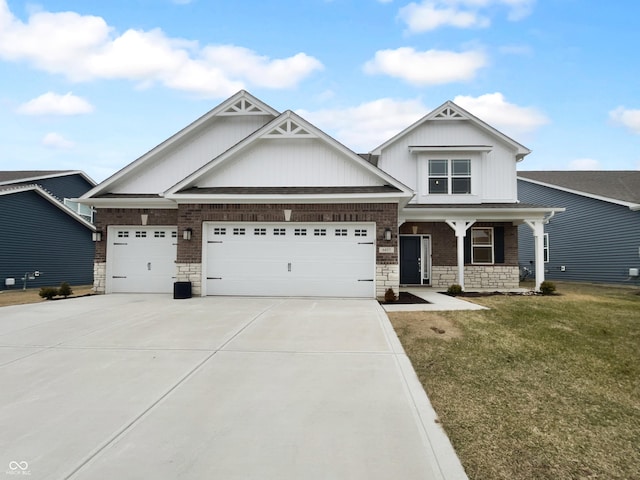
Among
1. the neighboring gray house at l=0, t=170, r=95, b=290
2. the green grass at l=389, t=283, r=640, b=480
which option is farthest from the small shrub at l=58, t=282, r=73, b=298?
the green grass at l=389, t=283, r=640, b=480

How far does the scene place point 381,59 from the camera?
1820 cm

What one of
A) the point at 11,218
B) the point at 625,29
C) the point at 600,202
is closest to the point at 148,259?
the point at 11,218

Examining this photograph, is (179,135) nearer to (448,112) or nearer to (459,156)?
(448,112)

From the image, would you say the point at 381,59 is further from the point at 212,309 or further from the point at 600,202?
the point at 212,309

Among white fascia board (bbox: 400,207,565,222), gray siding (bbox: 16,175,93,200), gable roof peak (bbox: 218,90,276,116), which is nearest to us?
white fascia board (bbox: 400,207,565,222)

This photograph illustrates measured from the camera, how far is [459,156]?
16.6 meters

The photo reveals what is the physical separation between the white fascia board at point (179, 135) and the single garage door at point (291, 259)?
13.6 feet

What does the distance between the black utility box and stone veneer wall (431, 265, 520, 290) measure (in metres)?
9.71

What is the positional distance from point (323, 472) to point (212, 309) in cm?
756

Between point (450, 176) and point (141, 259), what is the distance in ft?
41.4

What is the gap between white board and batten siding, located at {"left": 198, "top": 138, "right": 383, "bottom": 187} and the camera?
43.5ft

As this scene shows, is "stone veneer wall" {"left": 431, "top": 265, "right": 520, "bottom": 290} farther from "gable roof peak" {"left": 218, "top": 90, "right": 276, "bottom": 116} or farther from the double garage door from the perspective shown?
"gable roof peak" {"left": 218, "top": 90, "right": 276, "bottom": 116}

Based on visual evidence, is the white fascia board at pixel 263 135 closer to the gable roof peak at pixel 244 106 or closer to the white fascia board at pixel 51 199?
the gable roof peak at pixel 244 106

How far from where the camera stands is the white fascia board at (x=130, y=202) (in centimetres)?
1378
